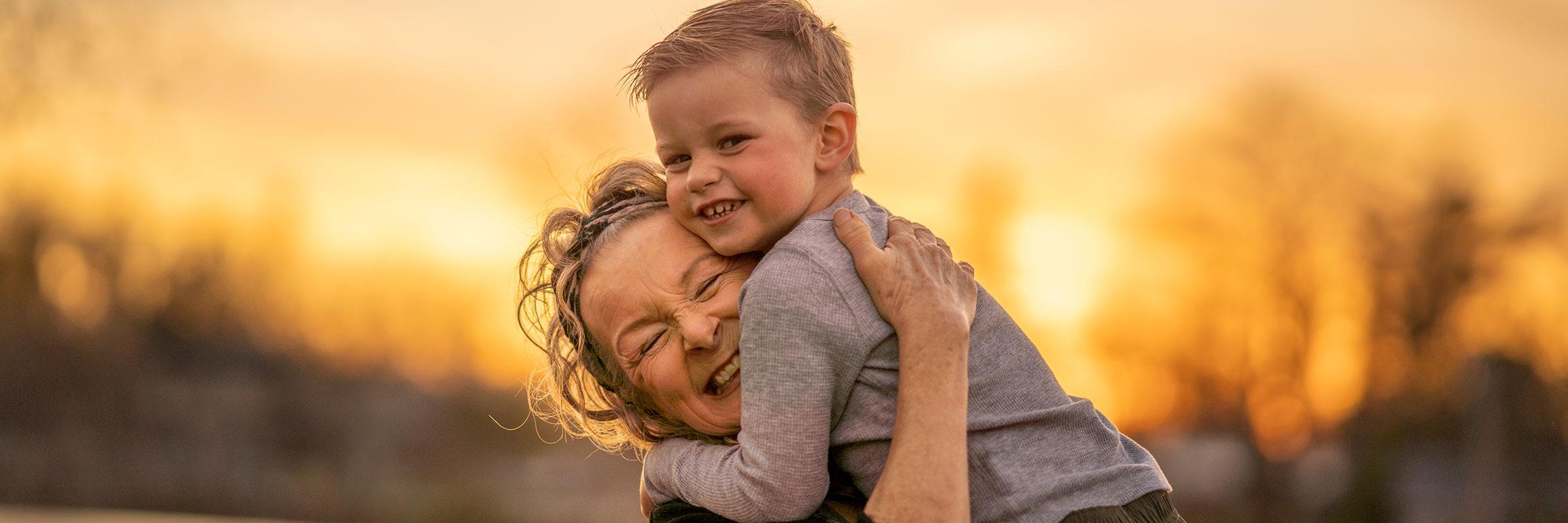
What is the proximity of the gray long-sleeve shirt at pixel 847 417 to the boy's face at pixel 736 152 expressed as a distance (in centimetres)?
11

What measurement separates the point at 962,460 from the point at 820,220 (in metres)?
0.62

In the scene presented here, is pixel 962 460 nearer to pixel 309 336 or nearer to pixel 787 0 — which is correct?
pixel 787 0

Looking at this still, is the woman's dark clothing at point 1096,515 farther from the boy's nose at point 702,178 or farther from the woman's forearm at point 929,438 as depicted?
the boy's nose at point 702,178

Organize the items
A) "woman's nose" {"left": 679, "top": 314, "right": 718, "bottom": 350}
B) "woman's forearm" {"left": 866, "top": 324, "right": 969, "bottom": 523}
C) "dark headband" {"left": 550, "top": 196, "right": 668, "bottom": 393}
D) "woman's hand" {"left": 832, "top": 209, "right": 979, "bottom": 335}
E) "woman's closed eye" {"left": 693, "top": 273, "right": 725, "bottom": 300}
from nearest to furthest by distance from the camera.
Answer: "woman's forearm" {"left": 866, "top": 324, "right": 969, "bottom": 523}, "woman's hand" {"left": 832, "top": 209, "right": 979, "bottom": 335}, "woman's nose" {"left": 679, "top": 314, "right": 718, "bottom": 350}, "woman's closed eye" {"left": 693, "top": 273, "right": 725, "bottom": 300}, "dark headband" {"left": 550, "top": 196, "right": 668, "bottom": 393}

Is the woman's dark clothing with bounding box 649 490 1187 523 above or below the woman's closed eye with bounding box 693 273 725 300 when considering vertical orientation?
below

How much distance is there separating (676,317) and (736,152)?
1.30 feet

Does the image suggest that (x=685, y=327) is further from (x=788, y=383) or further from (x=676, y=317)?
(x=788, y=383)

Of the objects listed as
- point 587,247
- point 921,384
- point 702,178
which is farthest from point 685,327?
point 921,384

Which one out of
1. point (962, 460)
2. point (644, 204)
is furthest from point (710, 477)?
point (644, 204)

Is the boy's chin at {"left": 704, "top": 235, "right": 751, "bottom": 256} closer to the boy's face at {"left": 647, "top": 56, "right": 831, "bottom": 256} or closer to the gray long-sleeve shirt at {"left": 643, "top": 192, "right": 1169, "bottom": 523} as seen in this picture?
the boy's face at {"left": 647, "top": 56, "right": 831, "bottom": 256}

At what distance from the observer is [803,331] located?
237 cm

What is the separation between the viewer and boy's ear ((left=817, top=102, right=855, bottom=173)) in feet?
9.16

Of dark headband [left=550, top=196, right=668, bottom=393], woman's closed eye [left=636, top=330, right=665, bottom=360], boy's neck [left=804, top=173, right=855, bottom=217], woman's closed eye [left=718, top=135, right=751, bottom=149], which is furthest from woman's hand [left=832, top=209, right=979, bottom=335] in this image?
dark headband [left=550, top=196, right=668, bottom=393]

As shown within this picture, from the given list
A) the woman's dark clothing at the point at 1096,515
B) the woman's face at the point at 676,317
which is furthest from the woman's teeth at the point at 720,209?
the woman's dark clothing at the point at 1096,515
